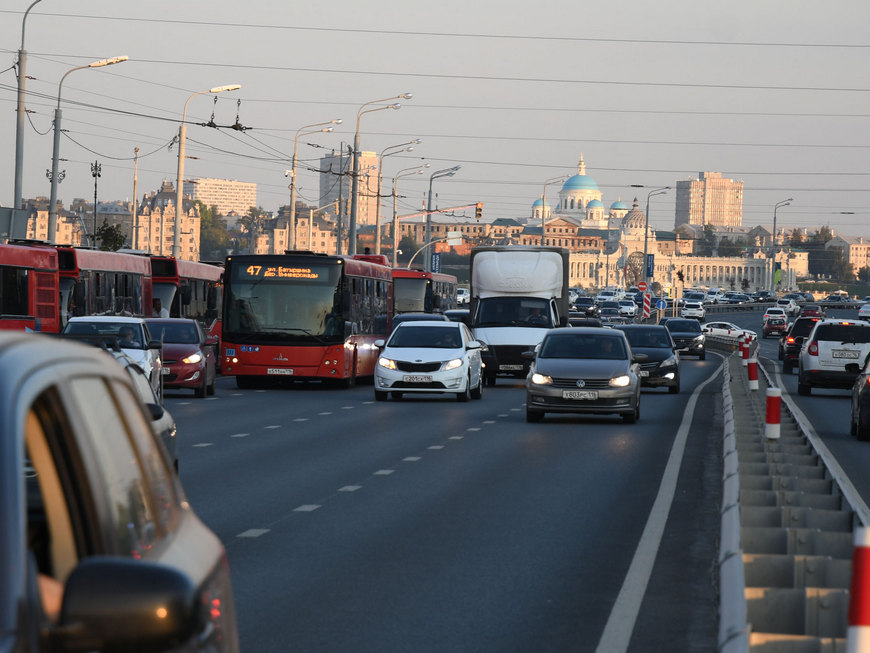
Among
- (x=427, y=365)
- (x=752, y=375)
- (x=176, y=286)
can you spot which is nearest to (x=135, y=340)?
(x=427, y=365)

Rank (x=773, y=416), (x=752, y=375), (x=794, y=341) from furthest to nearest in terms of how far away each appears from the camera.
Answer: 1. (x=794, y=341)
2. (x=752, y=375)
3. (x=773, y=416)

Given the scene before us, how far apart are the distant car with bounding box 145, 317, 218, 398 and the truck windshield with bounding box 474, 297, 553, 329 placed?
973 centimetres

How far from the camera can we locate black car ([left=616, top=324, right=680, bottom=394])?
3441 cm

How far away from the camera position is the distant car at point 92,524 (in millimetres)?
2600

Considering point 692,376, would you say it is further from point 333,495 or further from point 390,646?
point 390,646

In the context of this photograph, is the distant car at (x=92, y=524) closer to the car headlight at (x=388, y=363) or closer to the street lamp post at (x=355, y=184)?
the car headlight at (x=388, y=363)

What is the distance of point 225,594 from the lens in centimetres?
394

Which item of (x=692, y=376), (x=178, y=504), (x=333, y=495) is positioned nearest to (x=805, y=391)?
(x=692, y=376)

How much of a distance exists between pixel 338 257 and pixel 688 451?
1680 cm

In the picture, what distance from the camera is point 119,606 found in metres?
2.59

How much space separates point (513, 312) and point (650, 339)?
14.5ft

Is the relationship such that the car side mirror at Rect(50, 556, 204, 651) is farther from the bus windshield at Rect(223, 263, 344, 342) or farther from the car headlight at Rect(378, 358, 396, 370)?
the bus windshield at Rect(223, 263, 344, 342)

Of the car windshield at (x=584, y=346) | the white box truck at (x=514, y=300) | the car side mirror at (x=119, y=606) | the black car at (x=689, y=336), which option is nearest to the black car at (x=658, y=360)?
the white box truck at (x=514, y=300)

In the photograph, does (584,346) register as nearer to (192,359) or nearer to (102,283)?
(192,359)
